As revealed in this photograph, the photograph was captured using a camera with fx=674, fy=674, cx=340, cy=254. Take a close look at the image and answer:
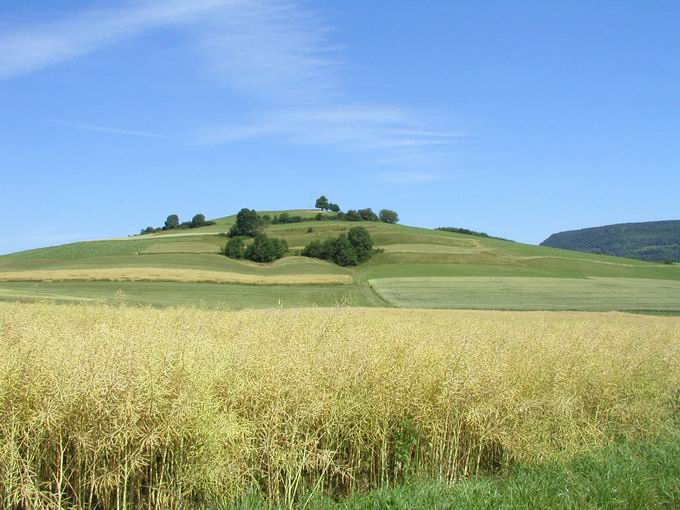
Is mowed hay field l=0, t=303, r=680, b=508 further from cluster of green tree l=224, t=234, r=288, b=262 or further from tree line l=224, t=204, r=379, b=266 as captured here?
tree line l=224, t=204, r=379, b=266

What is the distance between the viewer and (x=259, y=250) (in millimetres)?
73312

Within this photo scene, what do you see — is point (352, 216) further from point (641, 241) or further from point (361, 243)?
point (641, 241)

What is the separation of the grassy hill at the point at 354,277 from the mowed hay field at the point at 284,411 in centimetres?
2207

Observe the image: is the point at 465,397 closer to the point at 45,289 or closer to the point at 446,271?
the point at 45,289

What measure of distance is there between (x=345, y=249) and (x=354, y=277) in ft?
33.0

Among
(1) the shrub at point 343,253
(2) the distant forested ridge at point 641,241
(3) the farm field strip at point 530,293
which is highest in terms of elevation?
(2) the distant forested ridge at point 641,241

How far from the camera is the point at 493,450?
9.27 meters

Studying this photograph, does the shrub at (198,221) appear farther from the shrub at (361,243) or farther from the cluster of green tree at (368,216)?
the shrub at (361,243)

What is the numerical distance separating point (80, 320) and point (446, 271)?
57.9m

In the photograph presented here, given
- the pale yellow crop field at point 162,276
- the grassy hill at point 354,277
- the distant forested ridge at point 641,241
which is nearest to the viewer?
the grassy hill at point 354,277

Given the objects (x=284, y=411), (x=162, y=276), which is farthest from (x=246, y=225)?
(x=284, y=411)

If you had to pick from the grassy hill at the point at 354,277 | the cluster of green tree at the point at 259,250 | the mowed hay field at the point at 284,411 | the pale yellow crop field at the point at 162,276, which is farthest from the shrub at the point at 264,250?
the mowed hay field at the point at 284,411

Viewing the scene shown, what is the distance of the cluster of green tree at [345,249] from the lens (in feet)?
247

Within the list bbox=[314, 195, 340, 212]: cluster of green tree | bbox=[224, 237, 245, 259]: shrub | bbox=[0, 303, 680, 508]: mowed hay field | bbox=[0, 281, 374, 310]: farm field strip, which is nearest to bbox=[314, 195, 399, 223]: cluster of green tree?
bbox=[314, 195, 340, 212]: cluster of green tree
